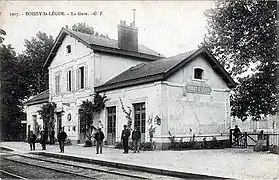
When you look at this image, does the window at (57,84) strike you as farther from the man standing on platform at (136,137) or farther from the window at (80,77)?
the man standing on platform at (136,137)

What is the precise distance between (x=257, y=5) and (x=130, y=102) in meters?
7.36

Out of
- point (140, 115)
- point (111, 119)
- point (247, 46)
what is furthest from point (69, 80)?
point (247, 46)

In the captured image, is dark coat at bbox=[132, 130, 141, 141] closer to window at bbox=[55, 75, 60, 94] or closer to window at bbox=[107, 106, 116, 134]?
window at bbox=[107, 106, 116, 134]

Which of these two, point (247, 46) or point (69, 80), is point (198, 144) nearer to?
point (247, 46)

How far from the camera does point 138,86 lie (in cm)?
1802

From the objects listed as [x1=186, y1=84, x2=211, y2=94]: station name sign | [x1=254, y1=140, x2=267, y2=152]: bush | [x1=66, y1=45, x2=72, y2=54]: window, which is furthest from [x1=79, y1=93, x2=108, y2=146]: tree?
[x1=254, y1=140, x2=267, y2=152]: bush

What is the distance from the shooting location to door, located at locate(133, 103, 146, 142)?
58.3ft

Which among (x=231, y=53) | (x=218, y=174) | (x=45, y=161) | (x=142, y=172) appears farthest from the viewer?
(x=231, y=53)

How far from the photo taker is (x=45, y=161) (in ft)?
47.2

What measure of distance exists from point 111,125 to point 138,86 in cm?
328

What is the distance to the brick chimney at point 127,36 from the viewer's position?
2247 cm

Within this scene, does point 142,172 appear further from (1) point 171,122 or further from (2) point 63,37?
(2) point 63,37

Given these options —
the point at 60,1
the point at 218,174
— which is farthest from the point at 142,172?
the point at 60,1

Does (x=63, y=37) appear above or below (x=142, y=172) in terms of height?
above
